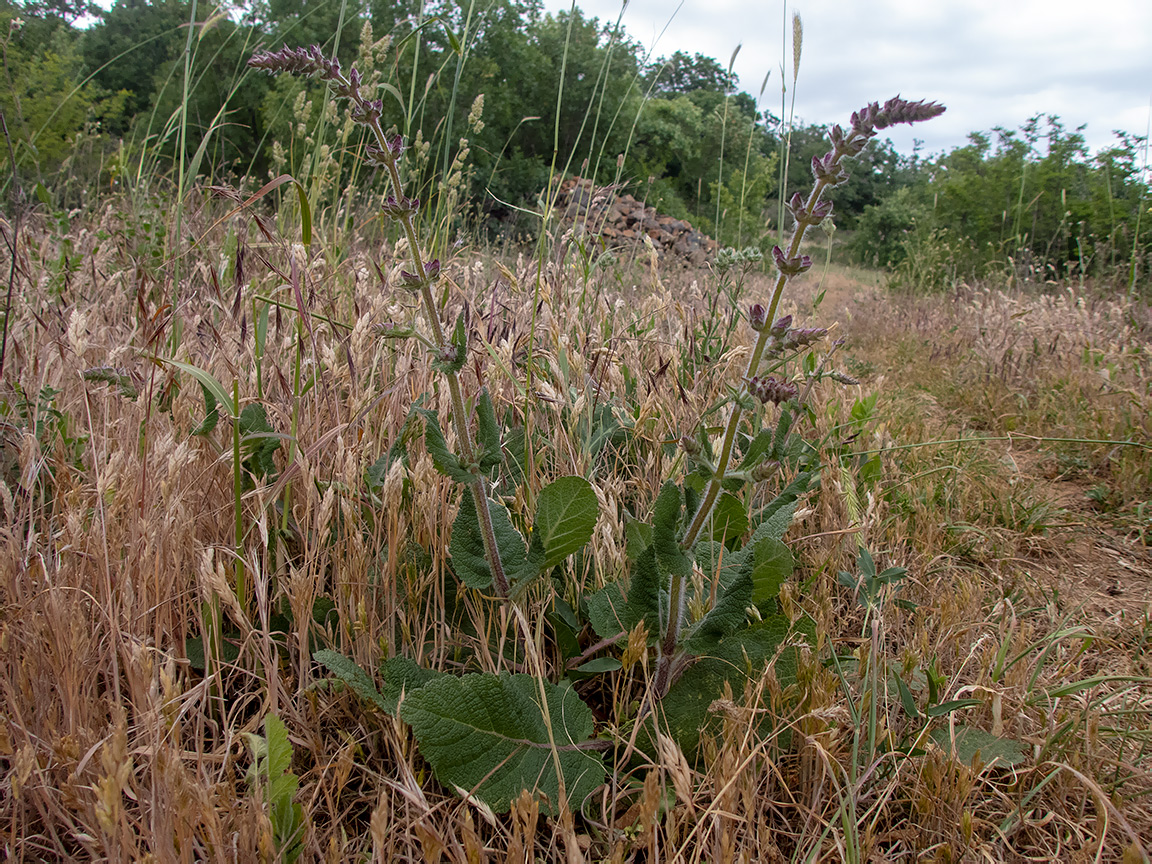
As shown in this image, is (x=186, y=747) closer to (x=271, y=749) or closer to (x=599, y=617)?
(x=271, y=749)

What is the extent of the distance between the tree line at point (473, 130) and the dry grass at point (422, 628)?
0.70 meters

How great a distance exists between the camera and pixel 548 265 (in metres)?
2.71

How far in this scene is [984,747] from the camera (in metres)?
1.04

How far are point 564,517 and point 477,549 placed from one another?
17 centimetres

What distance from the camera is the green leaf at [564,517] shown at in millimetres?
1142

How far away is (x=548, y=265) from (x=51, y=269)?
6.19 ft

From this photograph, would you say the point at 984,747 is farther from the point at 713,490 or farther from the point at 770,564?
the point at 713,490

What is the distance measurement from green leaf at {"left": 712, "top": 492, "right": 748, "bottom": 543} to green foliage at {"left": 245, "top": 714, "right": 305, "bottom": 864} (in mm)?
789

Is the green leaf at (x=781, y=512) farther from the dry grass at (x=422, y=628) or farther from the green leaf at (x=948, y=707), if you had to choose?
the green leaf at (x=948, y=707)

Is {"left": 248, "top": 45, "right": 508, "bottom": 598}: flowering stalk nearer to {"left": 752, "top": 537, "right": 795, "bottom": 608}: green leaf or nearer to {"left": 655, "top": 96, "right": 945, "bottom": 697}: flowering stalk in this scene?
{"left": 655, "top": 96, "right": 945, "bottom": 697}: flowering stalk

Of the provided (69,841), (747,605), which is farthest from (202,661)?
(747,605)

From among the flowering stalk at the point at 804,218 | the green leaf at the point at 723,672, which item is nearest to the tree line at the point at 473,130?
the flowering stalk at the point at 804,218

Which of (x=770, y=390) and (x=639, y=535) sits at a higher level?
(x=770, y=390)

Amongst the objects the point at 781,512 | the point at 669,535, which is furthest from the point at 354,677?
the point at 781,512
